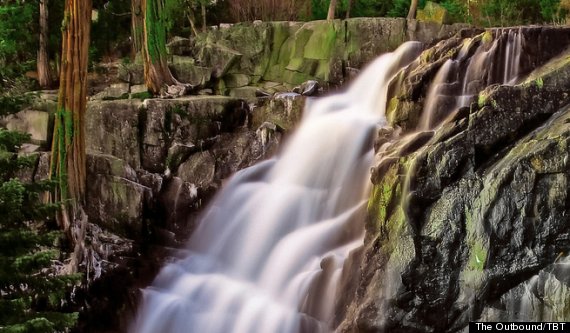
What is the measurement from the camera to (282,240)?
1037cm

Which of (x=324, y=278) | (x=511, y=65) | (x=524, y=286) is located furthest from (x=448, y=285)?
(x=511, y=65)

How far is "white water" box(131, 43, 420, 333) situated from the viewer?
29.5ft

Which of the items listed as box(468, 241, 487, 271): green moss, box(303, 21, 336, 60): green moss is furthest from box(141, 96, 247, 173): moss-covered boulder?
box(468, 241, 487, 271): green moss

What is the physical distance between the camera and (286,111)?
13.2m

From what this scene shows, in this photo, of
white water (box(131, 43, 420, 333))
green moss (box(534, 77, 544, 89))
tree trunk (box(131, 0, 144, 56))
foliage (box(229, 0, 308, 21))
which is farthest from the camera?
foliage (box(229, 0, 308, 21))

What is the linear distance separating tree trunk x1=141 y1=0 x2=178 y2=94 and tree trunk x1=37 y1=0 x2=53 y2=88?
139 inches

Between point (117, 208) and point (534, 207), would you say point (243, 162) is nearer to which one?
point (117, 208)

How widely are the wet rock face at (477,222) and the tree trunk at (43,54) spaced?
11.9 m

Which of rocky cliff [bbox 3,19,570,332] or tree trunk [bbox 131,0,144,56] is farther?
tree trunk [bbox 131,0,144,56]

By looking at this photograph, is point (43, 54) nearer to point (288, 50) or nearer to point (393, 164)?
point (288, 50)

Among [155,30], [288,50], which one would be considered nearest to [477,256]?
[155,30]

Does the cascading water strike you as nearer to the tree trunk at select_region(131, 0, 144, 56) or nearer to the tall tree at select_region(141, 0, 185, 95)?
the tall tree at select_region(141, 0, 185, 95)

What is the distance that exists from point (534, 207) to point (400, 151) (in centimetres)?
212

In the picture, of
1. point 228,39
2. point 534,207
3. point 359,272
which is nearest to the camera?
point 534,207
